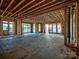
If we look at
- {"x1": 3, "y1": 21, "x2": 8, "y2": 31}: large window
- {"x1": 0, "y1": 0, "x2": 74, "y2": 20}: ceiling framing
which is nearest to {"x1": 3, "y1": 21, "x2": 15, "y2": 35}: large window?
{"x1": 3, "y1": 21, "x2": 8, "y2": 31}: large window

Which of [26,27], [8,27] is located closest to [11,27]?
[8,27]

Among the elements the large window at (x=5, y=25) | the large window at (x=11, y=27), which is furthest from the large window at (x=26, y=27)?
the large window at (x=5, y=25)

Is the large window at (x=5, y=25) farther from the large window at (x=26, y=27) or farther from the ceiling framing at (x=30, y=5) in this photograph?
the ceiling framing at (x=30, y=5)

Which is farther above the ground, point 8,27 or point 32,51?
point 8,27

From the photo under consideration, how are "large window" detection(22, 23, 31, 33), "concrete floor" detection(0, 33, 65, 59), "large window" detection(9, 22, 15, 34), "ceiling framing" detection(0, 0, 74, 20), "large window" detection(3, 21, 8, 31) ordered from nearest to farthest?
"concrete floor" detection(0, 33, 65, 59) → "ceiling framing" detection(0, 0, 74, 20) → "large window" detection(3, 21, 8, 31) → "large window" detection(9, 22, 15, 34) → "large window" detection(22, 23, 31, 33)

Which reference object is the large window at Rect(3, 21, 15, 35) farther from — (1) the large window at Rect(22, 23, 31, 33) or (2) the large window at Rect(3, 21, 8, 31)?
(1) the large window at Rect(22, 23, 31, 33)

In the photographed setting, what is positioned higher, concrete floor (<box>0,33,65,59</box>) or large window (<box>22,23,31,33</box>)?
large window (<box>22,23,31,33</box>)

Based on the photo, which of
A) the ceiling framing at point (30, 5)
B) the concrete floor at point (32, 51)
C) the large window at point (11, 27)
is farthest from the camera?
the large window at point (11, 27)

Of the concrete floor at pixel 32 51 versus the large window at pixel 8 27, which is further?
the large window at pixel 8 27

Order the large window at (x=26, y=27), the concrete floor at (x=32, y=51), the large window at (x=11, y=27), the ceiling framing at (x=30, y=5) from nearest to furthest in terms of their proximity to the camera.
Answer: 1. the concrete floor at (x=32, y=51)
2. the ceiling framing at (x=30, y=5)
3. the large window at (x=11, y=27)
4. the large window at (x=26, y=27)

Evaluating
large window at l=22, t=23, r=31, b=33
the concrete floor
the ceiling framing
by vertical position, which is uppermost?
the ceiling framing

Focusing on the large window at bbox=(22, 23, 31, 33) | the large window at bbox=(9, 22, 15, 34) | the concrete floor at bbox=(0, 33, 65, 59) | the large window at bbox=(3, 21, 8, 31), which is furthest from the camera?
the large window at bbox=(22, 23, 31, 33)

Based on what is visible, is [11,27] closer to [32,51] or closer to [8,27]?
[8,27]

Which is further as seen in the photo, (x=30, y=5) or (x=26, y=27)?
(x=26, y=27)
